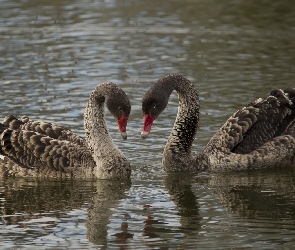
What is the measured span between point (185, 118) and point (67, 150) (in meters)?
1.70

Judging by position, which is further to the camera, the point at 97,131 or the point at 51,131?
the point at 51,131

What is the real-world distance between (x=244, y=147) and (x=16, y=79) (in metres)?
6.00

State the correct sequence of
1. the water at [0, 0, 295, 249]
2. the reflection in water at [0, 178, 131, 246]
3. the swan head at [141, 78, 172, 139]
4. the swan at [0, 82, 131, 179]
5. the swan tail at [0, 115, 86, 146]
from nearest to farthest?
the water at [0, 0, 295, 249]
the reflection in water at [0, 178, 131, 246]
the swan at [0, 82, 131, 179]
the swan head at [141, 78, 172, 139]
the swan tail at [0, 115, 86, 146]

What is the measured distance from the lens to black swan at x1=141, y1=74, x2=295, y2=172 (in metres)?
11.8

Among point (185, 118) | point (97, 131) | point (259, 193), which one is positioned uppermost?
point (185, 118)

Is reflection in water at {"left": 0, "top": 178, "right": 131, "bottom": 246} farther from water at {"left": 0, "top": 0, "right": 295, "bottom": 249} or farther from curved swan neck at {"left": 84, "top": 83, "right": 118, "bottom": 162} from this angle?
curved swan neck at {"left": 84, "top": 83, "right": 118, "bottom": 162}

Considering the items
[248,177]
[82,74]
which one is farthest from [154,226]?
[82,74]

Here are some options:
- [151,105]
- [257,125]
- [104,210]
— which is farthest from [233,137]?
[104,210]

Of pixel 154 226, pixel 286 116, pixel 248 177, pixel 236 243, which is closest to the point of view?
pixel 236 243

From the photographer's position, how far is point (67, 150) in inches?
451

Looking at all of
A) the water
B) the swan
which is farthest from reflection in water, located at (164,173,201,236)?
the swan

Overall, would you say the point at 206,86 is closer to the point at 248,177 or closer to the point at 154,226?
the point at 248,177

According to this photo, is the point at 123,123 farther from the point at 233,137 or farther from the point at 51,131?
the point at 233,137

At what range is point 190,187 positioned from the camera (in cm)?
1105
